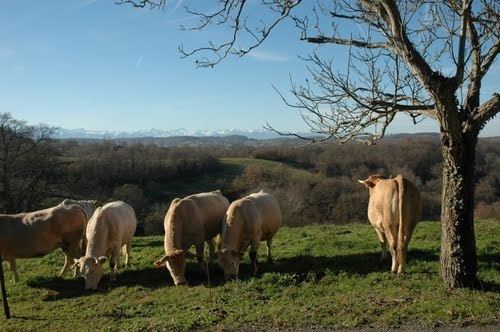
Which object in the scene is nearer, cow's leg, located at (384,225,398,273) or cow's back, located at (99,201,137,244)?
cow's leg, located at (384,225,398,273)

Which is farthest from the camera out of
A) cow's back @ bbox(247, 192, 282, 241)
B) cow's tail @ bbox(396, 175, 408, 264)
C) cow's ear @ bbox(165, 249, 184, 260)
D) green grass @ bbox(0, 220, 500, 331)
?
cow's back @ bbox(247, 192, 282, 241)

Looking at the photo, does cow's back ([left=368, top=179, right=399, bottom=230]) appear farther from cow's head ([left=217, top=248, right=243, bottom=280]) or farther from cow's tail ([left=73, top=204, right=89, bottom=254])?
cow's tail ([left=73, top=204, right=89, bottom=254])

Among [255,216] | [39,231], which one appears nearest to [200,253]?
[255,216]

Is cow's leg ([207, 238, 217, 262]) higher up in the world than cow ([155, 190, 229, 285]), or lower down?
lower down

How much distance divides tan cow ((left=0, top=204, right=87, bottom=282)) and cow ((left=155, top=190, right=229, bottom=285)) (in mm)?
2778

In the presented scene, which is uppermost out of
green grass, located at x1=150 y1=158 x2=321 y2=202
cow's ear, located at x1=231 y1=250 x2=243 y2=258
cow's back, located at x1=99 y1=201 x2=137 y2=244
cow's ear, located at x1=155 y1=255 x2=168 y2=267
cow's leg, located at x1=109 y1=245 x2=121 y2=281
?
cow's back, located at x1=99 y1=201 x2=137 y2=244

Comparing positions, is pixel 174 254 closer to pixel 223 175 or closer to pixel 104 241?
pixel 104 241

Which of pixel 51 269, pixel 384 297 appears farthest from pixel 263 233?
pixel 51 269

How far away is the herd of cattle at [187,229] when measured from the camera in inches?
411

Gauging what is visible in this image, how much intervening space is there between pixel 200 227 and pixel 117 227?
2332 mm

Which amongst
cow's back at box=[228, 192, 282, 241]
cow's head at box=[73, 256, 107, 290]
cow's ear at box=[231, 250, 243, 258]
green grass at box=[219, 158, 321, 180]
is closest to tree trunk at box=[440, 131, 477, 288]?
cow's ear at box=[231, 250, 243, 258]

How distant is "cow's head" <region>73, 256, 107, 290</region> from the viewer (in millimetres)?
11844

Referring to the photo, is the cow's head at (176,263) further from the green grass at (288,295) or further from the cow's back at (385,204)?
the cow's back at (385,204)

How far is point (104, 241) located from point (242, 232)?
3.53m
